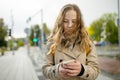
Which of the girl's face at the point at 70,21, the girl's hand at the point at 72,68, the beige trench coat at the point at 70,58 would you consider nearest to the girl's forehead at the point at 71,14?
the girl's face at the point at 70,21

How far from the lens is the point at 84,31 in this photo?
1.83 meters

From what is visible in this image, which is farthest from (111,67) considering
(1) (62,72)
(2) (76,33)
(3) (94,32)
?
(1) (62,72)

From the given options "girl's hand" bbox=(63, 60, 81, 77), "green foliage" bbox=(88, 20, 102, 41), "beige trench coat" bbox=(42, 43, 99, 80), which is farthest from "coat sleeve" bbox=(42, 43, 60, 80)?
"green foliage" bbox=(88, 20, 102, 41)

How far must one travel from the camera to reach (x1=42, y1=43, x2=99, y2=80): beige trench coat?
1.78 metres

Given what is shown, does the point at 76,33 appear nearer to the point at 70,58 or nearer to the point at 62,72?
the point at 70,58

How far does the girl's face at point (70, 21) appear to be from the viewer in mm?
1805

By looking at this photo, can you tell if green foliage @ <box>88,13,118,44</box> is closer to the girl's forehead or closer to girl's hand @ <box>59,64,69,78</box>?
the girl's forehead

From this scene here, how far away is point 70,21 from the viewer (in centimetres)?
180

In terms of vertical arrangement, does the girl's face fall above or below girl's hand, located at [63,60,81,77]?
above

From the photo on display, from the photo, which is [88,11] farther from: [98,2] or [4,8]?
[4,8]

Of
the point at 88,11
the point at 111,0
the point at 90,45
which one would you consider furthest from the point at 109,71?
the point at 90,45

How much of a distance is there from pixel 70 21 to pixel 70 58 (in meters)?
0.19

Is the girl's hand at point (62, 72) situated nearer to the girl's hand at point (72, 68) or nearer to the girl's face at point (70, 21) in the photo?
the girl's hand at point (72, 68)

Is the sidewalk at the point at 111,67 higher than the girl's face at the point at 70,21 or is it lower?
lower
